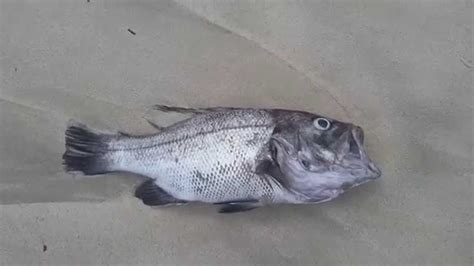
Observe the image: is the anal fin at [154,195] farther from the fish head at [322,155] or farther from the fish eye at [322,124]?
the fish eye at [322,124]

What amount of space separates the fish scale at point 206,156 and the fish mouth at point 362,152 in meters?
0.33

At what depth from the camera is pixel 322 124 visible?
3.17 m

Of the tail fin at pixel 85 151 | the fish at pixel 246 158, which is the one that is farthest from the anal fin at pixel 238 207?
the tail fin at pixel 85 151

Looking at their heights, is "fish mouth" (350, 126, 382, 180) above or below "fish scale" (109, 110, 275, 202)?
above

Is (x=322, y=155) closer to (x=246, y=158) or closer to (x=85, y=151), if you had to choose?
(x=246, y=158)

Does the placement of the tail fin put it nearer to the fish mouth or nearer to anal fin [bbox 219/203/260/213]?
anal fin [bbox 219/203/260/213]

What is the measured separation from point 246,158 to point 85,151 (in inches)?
27.7

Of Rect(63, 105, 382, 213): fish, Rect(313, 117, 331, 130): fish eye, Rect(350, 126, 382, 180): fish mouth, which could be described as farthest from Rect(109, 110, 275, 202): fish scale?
Rect(350, 126, 382, 180): fish mouth

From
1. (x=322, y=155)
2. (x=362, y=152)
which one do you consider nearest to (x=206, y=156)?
(x=322, y=155)

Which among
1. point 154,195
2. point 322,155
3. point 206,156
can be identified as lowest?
point 154,195

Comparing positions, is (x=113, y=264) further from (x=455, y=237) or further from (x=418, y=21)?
(x=418, y=21)

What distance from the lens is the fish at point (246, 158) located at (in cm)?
316

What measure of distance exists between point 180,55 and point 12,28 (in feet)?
2.46

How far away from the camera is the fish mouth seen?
10.4 feet
